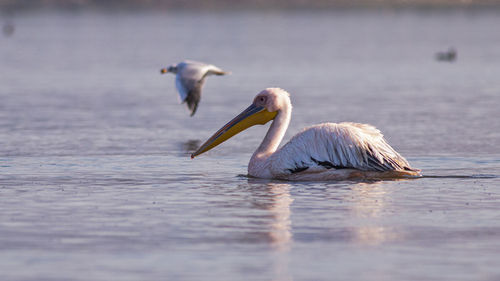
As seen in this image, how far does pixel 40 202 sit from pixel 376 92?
15.1 meters

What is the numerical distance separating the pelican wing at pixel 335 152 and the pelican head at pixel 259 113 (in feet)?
2.92

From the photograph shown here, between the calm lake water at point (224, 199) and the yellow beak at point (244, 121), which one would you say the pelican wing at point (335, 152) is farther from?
the yellow beak at point (244, 121)

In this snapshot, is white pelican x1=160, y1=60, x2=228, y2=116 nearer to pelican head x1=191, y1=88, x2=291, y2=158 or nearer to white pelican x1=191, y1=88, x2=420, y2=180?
pelican head x1=191, y1=88, x2=291, y2=158

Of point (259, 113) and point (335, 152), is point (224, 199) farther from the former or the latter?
point (259, 113)

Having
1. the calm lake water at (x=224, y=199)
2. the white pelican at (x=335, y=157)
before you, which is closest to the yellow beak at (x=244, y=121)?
the calm lake water at (x=224, y=199)

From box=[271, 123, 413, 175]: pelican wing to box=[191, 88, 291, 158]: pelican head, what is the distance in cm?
89

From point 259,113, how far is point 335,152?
1281 mm

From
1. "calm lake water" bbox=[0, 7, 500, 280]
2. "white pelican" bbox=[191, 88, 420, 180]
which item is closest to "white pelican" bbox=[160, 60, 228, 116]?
"calm lake water" bbox=[0, 7, 500, 280]

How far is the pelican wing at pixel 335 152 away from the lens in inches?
415

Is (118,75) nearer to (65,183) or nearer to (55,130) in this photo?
(55,130)

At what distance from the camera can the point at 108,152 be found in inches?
522

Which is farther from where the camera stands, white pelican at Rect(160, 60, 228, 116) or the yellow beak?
white pelican at Rect(160, 60, 228, 116)

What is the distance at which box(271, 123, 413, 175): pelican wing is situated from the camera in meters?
10.5

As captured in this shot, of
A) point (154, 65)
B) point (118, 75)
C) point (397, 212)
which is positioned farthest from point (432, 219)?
point (154, 65)
